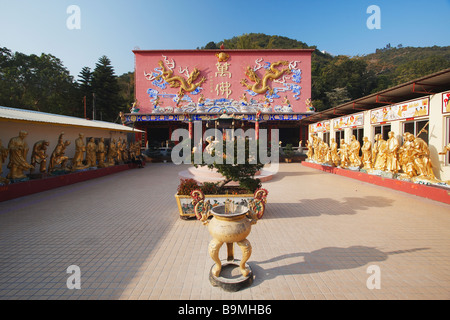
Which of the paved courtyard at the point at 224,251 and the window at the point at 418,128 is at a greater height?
the window at the point at 418,128

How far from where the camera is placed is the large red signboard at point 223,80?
21.4 meters

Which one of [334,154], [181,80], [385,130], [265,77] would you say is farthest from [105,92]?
[385,130]

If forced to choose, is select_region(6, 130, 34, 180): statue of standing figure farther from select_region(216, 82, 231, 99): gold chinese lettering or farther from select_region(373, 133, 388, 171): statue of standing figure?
select_region(216, 82, 231, 99): gold chinese lettering

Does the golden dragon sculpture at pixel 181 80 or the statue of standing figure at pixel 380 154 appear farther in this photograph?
→ the golden dragon sculpture at pixel 181 80

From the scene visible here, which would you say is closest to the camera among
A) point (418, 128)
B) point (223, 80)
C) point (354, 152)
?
point (418, 128)

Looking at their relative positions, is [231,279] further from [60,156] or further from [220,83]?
[220,83]

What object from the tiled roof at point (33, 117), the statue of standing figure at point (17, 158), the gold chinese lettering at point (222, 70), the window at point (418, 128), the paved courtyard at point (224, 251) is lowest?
the paved courtyard at point (224, 251)

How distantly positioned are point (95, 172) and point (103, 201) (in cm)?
550

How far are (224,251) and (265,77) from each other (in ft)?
66.7

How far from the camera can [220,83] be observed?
2172 cm

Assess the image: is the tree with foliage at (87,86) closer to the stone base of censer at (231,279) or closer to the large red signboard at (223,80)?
the large red signboard at (223,80)

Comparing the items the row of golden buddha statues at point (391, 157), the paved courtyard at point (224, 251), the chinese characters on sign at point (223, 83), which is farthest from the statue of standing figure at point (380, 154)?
the chinese characters on sign at point (223, 83)

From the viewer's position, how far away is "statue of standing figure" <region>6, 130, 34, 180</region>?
762 centimetres
